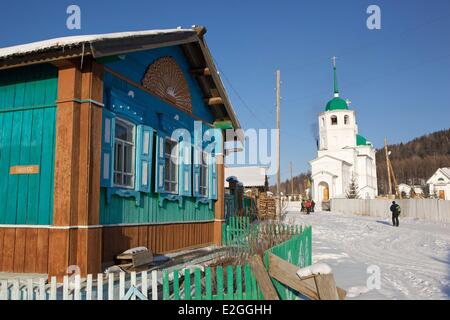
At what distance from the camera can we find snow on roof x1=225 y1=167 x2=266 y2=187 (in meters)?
33.2

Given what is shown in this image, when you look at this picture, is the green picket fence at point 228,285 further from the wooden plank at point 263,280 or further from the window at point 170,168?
the window at point 170,168

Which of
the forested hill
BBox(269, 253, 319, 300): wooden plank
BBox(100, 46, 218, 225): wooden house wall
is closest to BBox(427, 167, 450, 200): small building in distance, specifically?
the forested hill

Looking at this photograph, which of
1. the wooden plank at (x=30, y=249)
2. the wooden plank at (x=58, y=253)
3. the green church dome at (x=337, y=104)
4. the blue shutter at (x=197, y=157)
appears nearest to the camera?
the wooden plank at (x=58, y=253)

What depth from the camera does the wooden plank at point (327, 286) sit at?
12.8 feet

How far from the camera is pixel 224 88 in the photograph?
12672mm

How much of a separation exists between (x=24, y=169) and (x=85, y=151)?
53.7 inches

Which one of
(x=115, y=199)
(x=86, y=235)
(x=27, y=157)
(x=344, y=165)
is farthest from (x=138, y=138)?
(x=344, y=165)

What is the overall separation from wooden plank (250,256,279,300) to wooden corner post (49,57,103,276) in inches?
128

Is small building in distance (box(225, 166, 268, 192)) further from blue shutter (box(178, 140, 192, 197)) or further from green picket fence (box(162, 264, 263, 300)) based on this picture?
green picket fence (box(162, 264, 263, 300))

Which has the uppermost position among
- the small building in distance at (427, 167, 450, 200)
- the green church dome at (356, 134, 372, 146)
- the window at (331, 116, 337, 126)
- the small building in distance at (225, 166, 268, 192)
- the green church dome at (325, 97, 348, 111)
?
the green church dome at (325, 97, 348, 111)

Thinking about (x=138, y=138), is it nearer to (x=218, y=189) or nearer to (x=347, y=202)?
(x=218, y=189)

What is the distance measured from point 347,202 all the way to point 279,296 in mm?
39973

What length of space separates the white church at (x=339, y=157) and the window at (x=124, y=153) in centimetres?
4766

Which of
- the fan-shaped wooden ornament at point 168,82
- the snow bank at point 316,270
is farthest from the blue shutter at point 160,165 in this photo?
the snow bank at point 316,270
